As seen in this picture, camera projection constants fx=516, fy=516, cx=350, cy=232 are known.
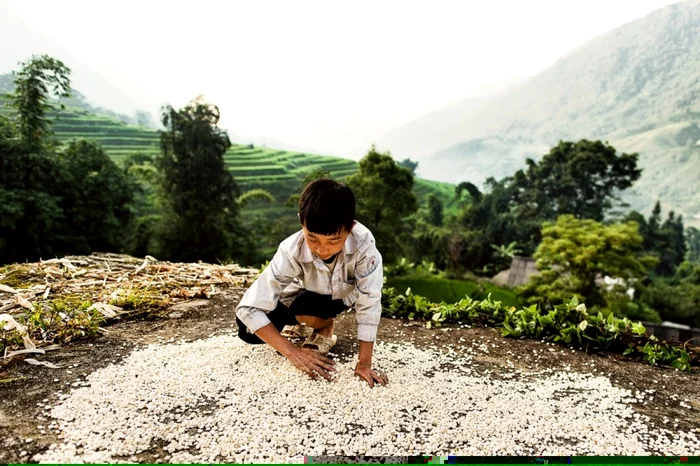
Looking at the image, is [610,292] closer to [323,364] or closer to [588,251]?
[588,251]

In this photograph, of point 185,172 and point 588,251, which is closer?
point 588,251

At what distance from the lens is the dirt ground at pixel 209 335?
6.72 feet

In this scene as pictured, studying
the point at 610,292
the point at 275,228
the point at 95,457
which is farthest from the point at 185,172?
the point at 95,457

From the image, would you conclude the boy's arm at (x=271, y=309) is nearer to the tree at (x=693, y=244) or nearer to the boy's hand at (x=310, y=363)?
the boy's hand at (x=310, y=363)

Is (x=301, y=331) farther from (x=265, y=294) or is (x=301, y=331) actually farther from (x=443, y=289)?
(x=443, y=289)

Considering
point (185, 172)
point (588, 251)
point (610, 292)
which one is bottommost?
point (610, 292)

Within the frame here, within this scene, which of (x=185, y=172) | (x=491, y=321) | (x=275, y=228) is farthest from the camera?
(x=275, y=228)

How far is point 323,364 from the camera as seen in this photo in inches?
95.7

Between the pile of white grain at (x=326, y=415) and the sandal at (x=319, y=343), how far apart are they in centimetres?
20

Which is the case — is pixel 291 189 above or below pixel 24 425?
below

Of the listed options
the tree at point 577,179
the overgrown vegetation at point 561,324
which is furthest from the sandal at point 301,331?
the tree at point 577,179

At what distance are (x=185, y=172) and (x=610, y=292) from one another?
516 inches

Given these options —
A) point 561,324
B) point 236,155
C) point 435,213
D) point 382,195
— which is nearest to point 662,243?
point 435,213

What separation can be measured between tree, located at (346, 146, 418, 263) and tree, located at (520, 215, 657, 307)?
424cm
